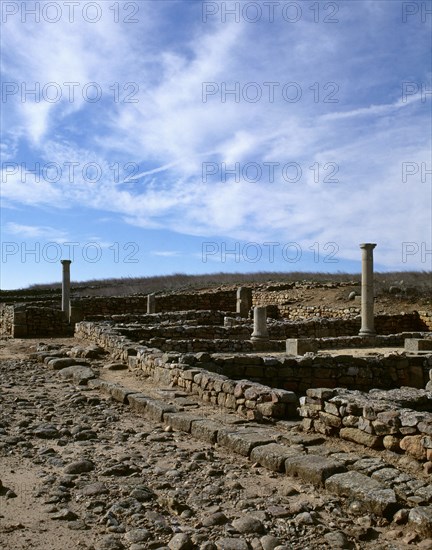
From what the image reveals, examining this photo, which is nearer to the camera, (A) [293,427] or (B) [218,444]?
(B) [218,444]

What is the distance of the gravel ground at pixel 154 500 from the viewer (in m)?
3.79

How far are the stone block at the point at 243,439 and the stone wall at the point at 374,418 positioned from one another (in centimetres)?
80

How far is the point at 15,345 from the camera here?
57.9 ft

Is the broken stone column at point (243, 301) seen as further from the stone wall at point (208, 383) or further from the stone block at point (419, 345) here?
the stone wall at point (208, 383)

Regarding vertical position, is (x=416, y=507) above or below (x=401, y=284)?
below

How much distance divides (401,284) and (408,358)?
1969 cm

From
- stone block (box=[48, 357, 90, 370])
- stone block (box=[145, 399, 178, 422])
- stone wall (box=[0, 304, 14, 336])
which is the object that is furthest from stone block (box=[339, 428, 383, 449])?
stone wall (box=[0, 304, 14, 336])

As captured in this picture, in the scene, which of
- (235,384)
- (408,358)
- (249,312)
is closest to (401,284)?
(249,312)

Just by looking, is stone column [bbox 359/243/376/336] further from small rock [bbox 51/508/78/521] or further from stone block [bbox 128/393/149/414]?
small rock [bbox 51/508/78/521]

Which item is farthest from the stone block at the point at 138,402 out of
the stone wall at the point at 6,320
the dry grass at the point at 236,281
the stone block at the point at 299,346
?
the dry grass at the point at 236,281

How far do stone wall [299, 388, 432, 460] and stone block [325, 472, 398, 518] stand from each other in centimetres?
96

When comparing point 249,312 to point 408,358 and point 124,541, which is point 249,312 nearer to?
point 408,358

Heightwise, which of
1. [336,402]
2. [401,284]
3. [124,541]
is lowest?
[124,541]

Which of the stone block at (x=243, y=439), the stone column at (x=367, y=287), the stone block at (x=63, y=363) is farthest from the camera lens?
the stone column at (x=367, y=287)
